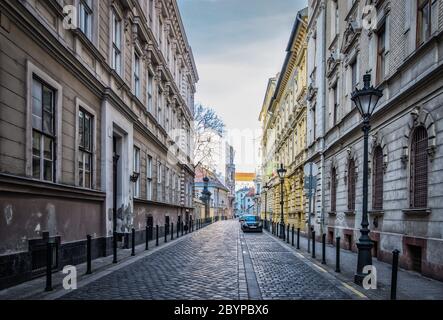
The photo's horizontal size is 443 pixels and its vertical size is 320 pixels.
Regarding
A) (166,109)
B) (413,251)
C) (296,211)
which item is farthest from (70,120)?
(296,211)

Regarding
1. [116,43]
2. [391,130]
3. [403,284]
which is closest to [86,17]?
A: [116,43]

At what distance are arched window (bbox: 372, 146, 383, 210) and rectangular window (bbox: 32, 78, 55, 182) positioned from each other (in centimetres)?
992

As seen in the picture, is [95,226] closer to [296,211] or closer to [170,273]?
[170,273]

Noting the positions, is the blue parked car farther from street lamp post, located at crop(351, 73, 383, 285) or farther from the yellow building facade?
street lamp post, located at crop(351, 73, 383, 285)

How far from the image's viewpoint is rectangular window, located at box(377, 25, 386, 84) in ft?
48.3

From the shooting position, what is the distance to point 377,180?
48.5 ft

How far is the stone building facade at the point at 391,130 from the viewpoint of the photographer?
33.7 feet

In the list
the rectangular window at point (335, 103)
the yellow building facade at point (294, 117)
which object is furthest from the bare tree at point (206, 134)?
the rectangular window at point (335, 103)

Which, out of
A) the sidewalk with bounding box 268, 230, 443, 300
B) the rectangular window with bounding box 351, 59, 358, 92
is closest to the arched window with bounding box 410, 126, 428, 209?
the sidewalk with bounding box 268, 230, 443, 300

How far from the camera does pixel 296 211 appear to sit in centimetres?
3169

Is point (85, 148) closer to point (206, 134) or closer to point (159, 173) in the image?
point (159, 173)

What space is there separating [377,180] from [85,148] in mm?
9440

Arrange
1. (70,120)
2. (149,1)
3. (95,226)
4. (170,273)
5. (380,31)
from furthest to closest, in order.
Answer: (149,1) < (380,31) < (95,226) < (70,120) < (170,273)
